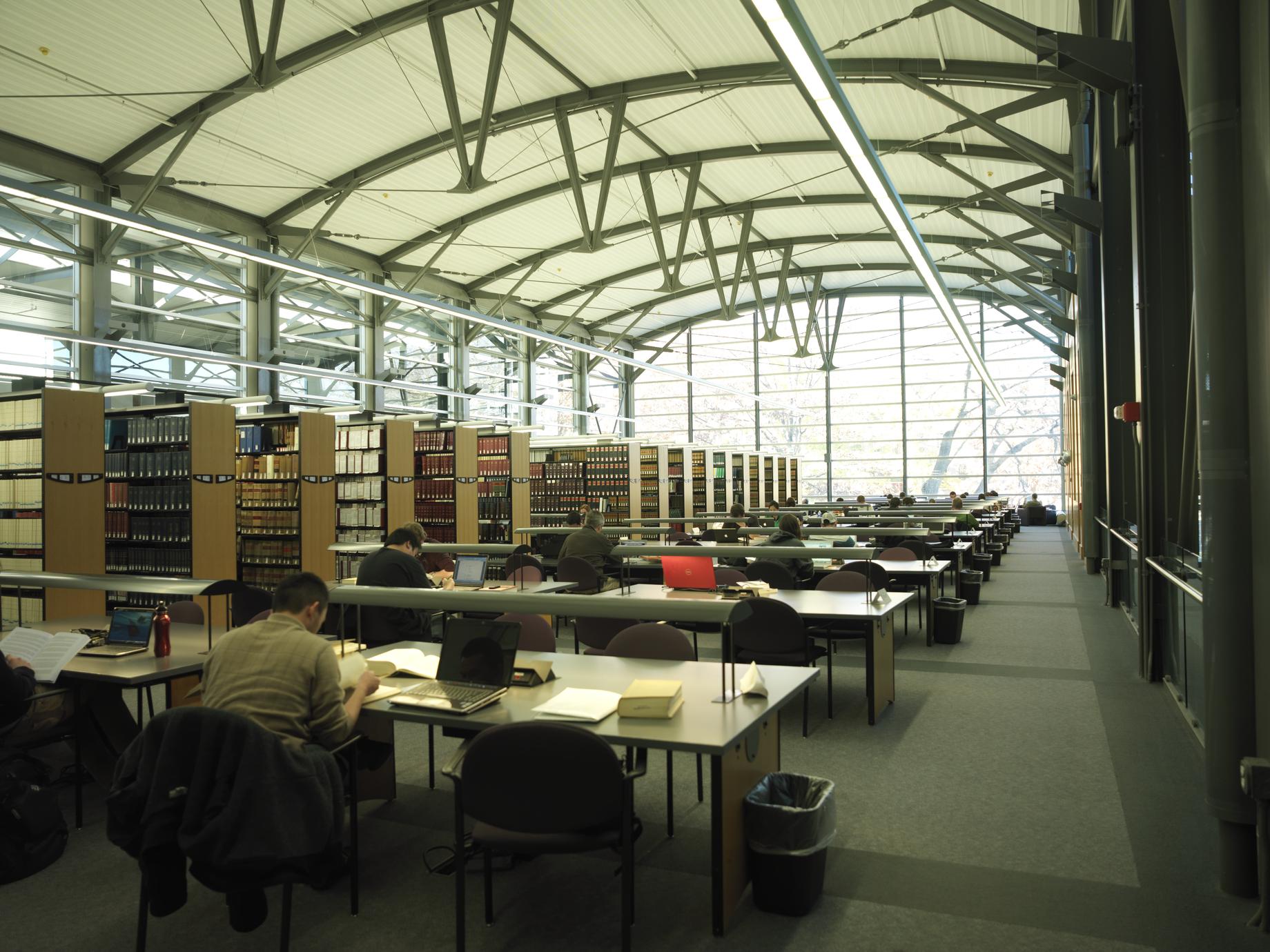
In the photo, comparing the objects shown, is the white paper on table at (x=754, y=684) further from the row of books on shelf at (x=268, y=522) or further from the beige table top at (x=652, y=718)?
the row of books on shelf at (x=268, y=522)

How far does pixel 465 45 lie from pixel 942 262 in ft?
47.7

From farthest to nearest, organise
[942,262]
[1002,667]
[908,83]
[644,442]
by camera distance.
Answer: [942,262]
[644,442]
[908,83]
[1002,667]

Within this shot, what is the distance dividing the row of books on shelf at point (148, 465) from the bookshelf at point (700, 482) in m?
9.05

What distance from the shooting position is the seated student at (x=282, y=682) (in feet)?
8.59

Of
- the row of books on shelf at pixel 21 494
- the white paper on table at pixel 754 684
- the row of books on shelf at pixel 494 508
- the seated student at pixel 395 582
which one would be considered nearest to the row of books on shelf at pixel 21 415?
the row of books on shelf at pixel 21 494

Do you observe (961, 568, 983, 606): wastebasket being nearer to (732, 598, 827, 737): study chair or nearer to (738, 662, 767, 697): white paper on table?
(732, 598, 827, 737): study chair

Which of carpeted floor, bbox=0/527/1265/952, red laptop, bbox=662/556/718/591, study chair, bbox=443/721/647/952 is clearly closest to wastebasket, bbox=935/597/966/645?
carpeted floor, bbox=0/527/1265/952

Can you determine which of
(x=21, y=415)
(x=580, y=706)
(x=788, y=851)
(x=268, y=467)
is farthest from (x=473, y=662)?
(x=268, y=467)

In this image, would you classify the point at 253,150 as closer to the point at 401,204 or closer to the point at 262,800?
the point at 401,204

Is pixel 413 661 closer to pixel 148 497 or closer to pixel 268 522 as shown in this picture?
pixel 148 497

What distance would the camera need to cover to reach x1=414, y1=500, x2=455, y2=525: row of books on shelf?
1038 cm

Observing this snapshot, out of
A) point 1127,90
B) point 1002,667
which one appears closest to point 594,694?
point 1002,667

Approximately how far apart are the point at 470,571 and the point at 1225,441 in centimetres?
454

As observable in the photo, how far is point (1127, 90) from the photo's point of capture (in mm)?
5883
